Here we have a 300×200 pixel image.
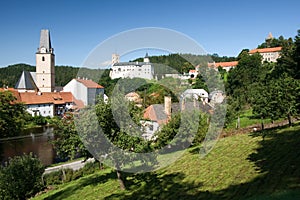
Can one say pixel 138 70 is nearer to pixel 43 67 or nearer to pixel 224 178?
pixel 224 178

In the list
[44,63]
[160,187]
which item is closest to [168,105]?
[160,187]

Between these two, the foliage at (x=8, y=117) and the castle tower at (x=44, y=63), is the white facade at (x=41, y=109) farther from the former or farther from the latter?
the foliage at (x=8, y=117)

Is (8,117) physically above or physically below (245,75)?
below

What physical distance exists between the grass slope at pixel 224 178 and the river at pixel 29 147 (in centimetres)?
1066

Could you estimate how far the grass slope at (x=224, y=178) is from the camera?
7.61 metres

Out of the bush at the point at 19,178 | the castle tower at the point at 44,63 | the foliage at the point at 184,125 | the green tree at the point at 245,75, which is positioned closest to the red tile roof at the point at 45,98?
the castle tower at the point at 44,63

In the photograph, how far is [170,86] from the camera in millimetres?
12289

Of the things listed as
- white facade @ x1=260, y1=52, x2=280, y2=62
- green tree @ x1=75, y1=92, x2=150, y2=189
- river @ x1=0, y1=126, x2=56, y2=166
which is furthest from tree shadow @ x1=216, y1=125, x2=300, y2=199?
white facade @ x1=260, y1=52, x2=280, y2=62

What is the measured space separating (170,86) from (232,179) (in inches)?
197

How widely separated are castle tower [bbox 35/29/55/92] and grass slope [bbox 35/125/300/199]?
1993 inches

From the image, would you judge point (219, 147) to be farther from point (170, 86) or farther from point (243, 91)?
point (243, 91)

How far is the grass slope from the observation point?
7.61m

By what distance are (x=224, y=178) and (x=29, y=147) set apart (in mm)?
21433

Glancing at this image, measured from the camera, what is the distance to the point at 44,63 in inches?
2335
